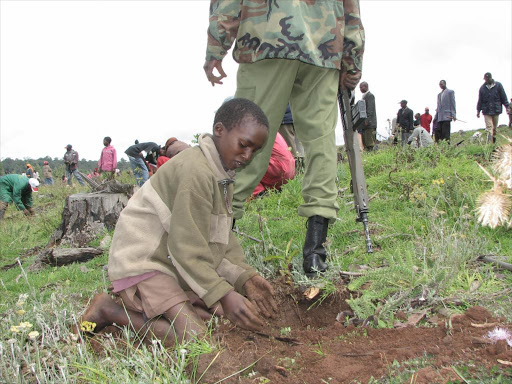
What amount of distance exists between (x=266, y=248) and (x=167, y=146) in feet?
10.1

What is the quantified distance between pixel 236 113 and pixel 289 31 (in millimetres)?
658

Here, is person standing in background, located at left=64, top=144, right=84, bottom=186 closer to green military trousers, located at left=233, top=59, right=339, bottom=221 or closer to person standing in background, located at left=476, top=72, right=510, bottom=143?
person standing in background, located at left=476, top=72, right=510, bottom=143

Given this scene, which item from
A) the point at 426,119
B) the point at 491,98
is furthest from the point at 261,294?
the point at 426,119

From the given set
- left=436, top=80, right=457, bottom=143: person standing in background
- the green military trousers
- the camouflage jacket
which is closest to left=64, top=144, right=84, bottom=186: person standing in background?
left=436, top=80, right=457, bottom=143: person standing in background

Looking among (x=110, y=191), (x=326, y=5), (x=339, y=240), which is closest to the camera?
(x=326, y=5)

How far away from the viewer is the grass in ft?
5.58

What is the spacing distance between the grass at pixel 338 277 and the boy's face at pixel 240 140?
0.73m

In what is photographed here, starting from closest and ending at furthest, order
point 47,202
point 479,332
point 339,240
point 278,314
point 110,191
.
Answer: point 479,332
point 278,314
point 339,240
point 110,191
point 47,202

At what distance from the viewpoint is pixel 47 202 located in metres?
13.6

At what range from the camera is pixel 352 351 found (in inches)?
67.5

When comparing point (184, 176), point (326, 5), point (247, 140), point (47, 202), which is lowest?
point (47, 202)

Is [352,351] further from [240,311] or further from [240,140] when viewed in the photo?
[240,140]

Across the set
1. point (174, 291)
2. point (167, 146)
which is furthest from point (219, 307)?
point (167, 146)

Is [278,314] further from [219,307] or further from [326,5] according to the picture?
[326,5]
